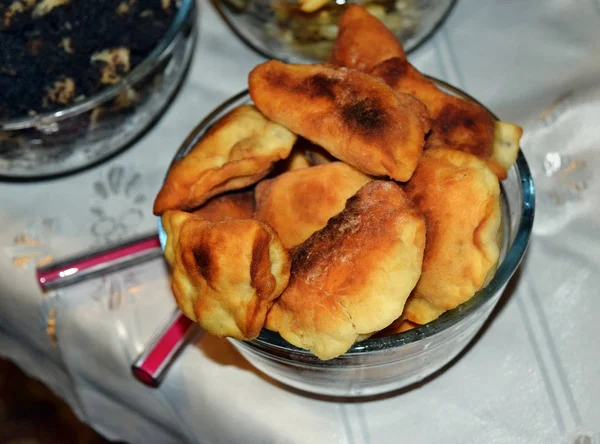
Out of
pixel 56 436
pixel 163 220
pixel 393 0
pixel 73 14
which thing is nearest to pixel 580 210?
pixel 393 0

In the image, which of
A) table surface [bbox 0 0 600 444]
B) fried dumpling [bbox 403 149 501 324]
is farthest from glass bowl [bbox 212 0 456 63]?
fried dumpling [bbox 403 149 501 324]

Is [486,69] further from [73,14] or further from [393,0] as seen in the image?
[73,14]

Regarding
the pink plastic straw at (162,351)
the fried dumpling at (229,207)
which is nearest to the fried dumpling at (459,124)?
the fried dumpling at (229,207)

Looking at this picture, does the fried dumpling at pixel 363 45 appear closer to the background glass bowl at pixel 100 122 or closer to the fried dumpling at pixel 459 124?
the fried dumpling at pixel 459 124

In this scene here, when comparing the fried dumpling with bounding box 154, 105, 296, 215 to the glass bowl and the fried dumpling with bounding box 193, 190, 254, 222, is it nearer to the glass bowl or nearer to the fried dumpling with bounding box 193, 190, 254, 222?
the fried dumpling with bounding box 193, 190, 254, 222

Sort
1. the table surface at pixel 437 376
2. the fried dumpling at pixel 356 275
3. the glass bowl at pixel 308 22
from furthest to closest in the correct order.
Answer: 1. the glass bowl at pixel 308 22
2. the table surface at pixel 437 376
3. the fried dumpling at pixel 356 275
